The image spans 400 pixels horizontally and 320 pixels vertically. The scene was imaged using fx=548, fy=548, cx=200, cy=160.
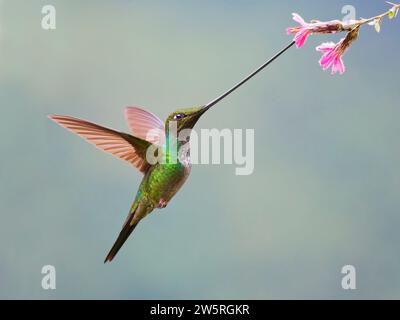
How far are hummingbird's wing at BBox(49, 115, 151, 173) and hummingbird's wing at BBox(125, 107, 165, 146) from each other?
1 cm

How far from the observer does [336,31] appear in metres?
0.52

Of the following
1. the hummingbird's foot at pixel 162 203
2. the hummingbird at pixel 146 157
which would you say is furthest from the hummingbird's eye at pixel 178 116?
the hummingbird's foot at pixel 162 203

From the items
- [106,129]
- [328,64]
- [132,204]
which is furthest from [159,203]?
[328,64]

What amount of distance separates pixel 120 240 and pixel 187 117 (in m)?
0.19

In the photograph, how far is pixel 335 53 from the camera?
0.58 m

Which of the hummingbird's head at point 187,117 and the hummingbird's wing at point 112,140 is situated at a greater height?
the hummingbird's head at point 187,117

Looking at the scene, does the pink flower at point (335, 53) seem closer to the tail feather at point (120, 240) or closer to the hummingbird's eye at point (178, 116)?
the hummingbird's eye at point (178, 116)

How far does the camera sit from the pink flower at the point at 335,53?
55cm

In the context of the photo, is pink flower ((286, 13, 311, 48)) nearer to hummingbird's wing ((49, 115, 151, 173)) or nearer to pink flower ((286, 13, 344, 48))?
pink flower ((286, 13, 344, 48))

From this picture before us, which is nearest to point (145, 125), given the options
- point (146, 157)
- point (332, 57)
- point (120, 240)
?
point (146, 157)

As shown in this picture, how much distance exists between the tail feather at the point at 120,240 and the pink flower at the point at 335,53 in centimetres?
36

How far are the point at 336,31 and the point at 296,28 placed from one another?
0.13 ft

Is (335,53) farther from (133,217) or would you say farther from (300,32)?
(133,217)

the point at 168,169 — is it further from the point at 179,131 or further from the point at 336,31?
the point at 336,31
